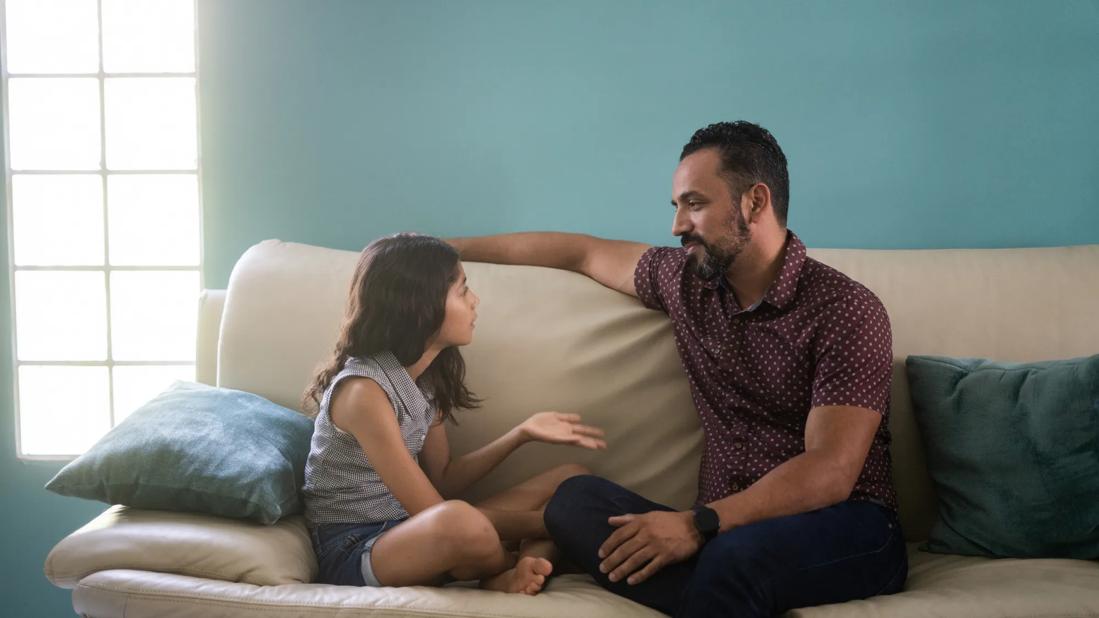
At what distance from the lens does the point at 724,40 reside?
7.61 ft

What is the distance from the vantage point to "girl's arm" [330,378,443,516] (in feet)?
5.39

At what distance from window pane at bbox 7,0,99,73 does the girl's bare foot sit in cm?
174

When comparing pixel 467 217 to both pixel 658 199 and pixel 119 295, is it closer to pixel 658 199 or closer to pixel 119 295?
pixel 658 199

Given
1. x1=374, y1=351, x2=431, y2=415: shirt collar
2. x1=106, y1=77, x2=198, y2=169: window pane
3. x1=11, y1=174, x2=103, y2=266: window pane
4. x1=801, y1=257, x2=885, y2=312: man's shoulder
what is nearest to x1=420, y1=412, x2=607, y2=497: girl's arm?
x1=374, y1=351, x2=431, y2=415: shirt collar

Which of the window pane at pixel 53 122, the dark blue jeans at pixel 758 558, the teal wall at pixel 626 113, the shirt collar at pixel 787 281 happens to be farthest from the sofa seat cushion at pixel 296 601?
the window pane at pixel 53 122

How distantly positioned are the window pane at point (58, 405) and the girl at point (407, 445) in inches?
37.9

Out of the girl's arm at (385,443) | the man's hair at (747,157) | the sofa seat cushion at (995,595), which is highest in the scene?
the man's hair at (747,157)

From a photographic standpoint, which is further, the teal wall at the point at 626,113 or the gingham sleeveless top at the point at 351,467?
the teal wall at the point at 626,113

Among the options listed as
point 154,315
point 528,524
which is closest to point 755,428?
point 528,524

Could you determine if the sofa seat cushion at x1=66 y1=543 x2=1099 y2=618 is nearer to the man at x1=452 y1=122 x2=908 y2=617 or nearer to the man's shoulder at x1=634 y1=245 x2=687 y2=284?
the man at x1=452 y1=122 x2=908 y2=617

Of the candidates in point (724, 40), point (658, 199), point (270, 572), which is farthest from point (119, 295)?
point (724, 40)

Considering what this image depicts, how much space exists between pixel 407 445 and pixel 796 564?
2.40 feet

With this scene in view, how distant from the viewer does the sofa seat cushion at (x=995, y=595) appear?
4.78ft

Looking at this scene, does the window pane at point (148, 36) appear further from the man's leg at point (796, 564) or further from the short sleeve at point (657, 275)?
the man's leg at point (796, 564)
